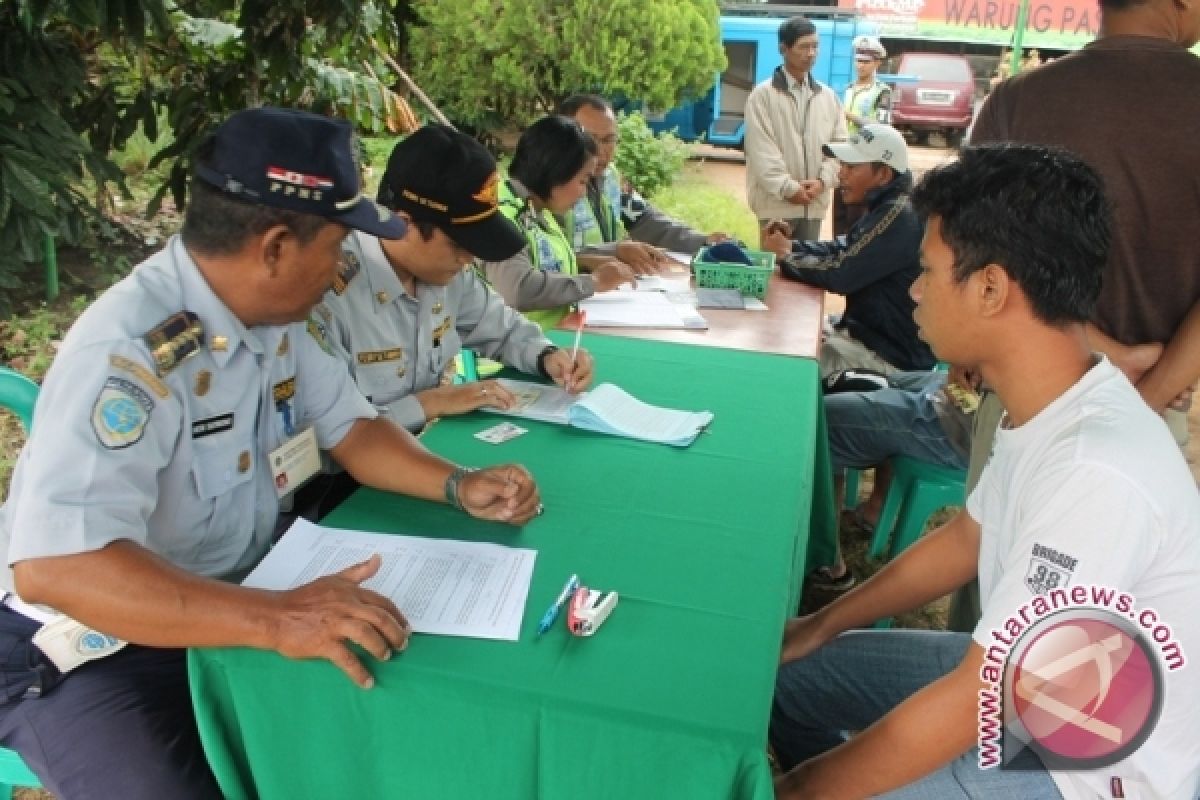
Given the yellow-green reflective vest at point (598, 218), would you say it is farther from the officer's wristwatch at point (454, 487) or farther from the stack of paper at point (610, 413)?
the officer's wristwatch at point (454, 487)

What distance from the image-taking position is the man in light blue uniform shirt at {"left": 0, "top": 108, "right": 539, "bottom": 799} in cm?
113

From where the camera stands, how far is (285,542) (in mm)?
1372

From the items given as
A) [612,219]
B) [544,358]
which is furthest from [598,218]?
[544,358]

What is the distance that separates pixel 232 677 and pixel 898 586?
3.38 feet

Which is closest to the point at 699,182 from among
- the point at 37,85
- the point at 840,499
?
the point at 840,499

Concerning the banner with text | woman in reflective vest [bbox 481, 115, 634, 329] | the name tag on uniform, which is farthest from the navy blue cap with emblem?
the banner with text

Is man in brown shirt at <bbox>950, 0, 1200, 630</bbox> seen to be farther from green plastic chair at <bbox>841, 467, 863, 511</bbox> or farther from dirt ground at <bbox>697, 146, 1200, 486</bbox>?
dirt ground at <bbox>697, 146, 1200, 486</bbox>

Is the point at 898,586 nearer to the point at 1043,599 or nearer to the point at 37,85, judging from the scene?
the point at 1043,599

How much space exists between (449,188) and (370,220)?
1.56 feet

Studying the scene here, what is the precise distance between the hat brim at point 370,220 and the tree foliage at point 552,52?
238 inches

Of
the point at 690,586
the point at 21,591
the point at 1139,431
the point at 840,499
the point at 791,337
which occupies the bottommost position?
the point at 840,499

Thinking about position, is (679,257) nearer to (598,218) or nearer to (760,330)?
(598,218)

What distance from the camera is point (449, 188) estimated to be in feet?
6.00

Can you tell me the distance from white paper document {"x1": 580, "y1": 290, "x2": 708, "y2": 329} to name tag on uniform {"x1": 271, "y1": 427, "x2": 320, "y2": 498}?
1196mm
